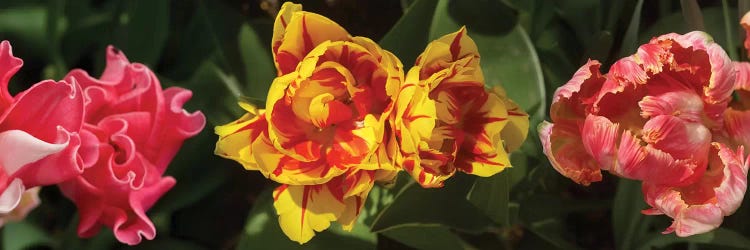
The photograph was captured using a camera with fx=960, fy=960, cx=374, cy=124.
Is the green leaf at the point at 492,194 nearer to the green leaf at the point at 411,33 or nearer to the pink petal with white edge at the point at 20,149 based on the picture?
the green leaf at the point at 411,33

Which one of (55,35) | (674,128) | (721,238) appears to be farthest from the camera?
(55,35)

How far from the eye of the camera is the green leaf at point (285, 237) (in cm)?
63

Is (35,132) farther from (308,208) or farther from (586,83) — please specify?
(586,83)

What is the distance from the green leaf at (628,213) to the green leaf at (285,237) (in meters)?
0.16

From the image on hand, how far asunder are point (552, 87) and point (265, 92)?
200 millimetres

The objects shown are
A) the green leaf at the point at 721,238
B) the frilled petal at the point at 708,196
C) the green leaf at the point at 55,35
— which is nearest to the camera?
the frilled petal at the point at 708,196

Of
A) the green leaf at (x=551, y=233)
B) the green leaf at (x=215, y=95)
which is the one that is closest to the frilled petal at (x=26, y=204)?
the green leaf at (x=215, y=95)

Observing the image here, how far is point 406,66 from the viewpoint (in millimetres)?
637

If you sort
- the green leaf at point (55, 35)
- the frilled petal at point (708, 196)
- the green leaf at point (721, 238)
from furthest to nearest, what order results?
the green leaf at point (55, 35) < the green leaf at point (721, 238) < the frilled petal at point (708, 196)

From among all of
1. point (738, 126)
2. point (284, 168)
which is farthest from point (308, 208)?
point (738, 126)

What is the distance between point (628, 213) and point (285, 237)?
227 mm

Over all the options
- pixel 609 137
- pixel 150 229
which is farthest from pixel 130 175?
pixel 609 137

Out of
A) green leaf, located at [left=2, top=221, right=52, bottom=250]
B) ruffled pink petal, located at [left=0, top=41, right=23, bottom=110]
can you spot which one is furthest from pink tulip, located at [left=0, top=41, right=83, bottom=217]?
green leaf, located at [left=2, top=221, right=52, bottom=250]

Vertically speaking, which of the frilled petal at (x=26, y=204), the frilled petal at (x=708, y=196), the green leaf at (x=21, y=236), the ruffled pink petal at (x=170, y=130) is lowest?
the green leaf at (x=21, y=236)
